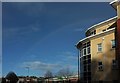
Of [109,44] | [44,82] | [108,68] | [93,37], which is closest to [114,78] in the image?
[108,68]

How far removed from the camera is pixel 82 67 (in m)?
26.5

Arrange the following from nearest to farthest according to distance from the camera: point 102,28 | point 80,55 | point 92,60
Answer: point 92,60
point 102,28
point 80,55

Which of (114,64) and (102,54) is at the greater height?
(102,54)

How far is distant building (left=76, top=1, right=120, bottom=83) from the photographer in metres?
21.4

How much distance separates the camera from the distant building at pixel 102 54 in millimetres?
21359

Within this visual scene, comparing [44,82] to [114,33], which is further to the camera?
[44,82]

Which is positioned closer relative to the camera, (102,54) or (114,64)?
(114,64)

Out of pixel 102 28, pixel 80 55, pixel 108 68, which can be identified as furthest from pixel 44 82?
pixel 108 68

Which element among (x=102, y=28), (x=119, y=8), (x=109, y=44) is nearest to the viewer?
(x=119, y=8)

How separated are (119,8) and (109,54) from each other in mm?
3420

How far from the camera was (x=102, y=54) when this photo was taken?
23.1 m

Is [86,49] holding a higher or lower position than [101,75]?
higher

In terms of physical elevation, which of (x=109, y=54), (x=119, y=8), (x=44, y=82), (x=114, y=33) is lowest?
(x=44, y=82)

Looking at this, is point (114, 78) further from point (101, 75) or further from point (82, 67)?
point (82, 67)
